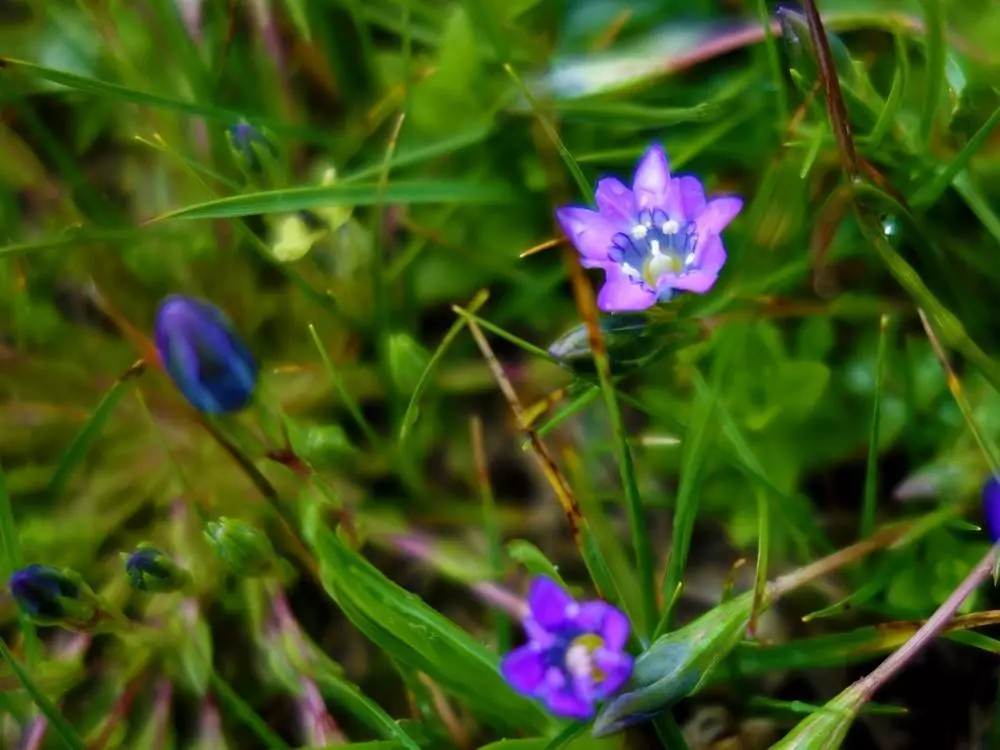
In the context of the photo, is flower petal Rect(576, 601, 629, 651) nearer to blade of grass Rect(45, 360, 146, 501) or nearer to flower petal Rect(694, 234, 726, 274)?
flower petal Rect(694, 234, 726, 274)

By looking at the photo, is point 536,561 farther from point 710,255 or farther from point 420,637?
point 710,255

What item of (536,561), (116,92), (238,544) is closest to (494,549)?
(536,561)

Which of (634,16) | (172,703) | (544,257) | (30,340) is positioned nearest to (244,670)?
(172,703)

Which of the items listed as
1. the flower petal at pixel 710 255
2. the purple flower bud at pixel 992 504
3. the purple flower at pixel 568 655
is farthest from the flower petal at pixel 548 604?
the purple flower bud at pixel 992 504

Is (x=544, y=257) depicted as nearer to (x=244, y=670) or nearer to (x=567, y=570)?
(x=567, y=570)

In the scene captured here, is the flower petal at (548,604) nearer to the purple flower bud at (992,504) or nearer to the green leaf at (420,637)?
the green leaf at (420,637)

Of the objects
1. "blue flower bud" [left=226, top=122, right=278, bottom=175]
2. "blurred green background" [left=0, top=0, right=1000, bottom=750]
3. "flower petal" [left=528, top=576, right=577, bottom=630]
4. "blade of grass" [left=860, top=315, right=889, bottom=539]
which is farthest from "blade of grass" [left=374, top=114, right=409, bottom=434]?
"blade of grass" [left=860, top=315, right=889, bottom=539]

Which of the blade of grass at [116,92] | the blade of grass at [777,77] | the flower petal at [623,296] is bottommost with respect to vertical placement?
the flower petal at [623,296]
